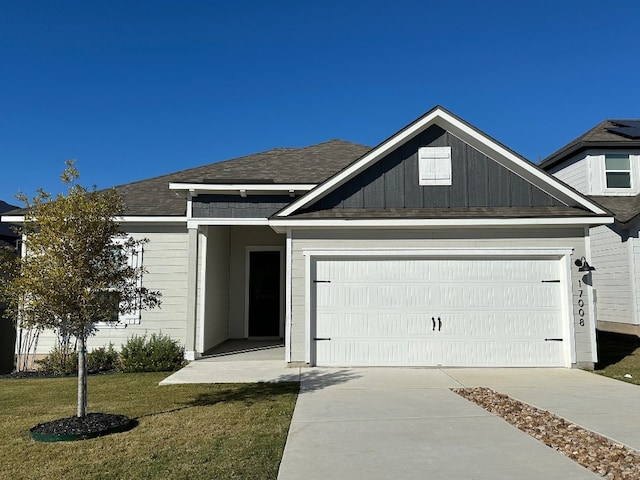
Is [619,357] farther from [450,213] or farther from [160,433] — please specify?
[160,433]

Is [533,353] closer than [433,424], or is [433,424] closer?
[433,424]

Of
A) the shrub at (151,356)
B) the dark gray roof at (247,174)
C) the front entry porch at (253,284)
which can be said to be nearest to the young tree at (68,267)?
the shrub at (151,356)

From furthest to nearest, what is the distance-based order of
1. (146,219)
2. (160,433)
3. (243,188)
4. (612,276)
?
(612,276) → (146,219) → (243,188) → (160,433)

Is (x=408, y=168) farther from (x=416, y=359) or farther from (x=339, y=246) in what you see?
(x=416, y=359)

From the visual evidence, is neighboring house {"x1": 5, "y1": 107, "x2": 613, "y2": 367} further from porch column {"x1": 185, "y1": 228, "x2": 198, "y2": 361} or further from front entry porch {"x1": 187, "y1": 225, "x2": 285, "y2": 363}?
front entry porch {"x1": 187, "y1": 225, "x2": 285, "y2": 363}

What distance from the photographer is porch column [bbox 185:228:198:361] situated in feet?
34.8

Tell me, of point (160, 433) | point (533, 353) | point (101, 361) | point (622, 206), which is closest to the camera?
point (160, 433)

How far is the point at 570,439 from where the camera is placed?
5.20 meters

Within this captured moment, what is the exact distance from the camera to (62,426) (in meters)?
5.60

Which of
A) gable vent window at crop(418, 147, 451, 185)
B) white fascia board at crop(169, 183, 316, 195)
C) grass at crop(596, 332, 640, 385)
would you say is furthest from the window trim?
white fascia board at crop(169, 183, 316, 195)

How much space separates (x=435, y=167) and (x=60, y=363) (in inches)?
350

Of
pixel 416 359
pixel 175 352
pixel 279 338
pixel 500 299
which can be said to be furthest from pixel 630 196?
pixel 175 352

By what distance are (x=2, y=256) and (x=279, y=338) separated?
28.7 ft

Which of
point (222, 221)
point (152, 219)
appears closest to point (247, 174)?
point (222, 221)
